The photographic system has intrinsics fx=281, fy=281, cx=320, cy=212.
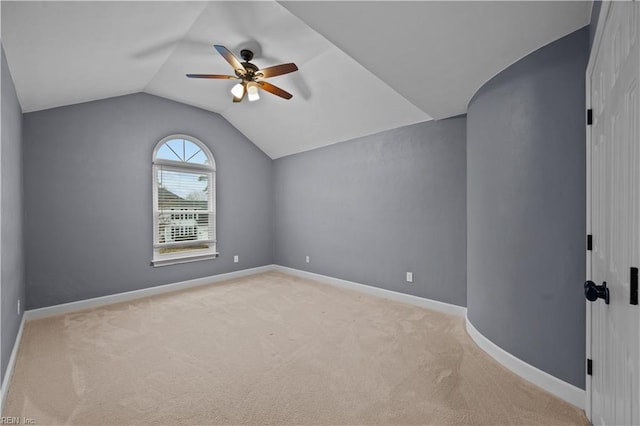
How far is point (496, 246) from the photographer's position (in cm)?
234

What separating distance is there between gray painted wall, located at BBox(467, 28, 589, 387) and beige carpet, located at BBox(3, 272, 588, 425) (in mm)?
345

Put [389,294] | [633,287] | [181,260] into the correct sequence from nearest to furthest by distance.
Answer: [633,287] < [389,294] < [181,260]

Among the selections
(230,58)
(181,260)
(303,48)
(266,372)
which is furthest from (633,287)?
(181,260)

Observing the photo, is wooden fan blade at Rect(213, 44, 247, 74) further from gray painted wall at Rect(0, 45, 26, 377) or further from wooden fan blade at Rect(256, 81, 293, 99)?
gray painted wall at Rect(0, 45, 26, 377)

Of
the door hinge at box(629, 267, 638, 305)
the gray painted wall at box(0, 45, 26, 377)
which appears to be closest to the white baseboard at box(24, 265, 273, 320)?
the gray painted wall at box(0, 45, 26, 377)

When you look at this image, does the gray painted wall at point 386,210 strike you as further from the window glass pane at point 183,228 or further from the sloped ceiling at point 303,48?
the window glass pane at point 183,228

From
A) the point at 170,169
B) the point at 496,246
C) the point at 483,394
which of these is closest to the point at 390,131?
the point at 496,246

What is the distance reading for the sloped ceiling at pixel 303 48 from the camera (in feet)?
5.71

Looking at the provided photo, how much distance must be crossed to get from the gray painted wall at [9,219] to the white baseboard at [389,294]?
3.59 metres

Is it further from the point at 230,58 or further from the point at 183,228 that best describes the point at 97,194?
the point at 230,58

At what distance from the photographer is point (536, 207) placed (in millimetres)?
2008

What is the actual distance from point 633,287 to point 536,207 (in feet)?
4.19

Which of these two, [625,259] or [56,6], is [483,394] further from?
[56,6]

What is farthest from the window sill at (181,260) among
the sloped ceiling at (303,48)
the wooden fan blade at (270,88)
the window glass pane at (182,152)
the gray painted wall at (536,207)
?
the gray painted wall at (536,207)
